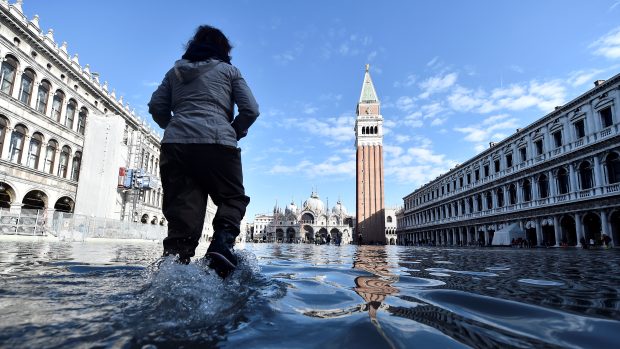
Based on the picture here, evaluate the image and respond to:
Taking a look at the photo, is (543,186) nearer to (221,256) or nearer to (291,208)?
(221,256)

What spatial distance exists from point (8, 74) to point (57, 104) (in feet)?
13.5

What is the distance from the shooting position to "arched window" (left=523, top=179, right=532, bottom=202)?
27.9 m

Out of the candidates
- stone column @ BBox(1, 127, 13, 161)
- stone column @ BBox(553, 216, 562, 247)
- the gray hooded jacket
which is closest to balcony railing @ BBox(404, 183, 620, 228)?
stone column @ BBox(553, 216, 562, 247)

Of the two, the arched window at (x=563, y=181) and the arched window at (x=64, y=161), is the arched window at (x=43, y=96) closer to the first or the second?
the arched window at (x=64, y=161)

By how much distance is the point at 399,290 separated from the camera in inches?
85.4

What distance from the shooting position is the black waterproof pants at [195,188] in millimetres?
2449

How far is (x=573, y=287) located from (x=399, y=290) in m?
1.22

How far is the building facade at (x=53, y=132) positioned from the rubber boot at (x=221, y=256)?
1622 cm

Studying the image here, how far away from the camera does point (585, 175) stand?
74.6 ft

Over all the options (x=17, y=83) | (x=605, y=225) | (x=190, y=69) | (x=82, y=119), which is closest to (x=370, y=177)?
(x=605, y=225)

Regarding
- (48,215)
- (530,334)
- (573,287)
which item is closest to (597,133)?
(573,287)

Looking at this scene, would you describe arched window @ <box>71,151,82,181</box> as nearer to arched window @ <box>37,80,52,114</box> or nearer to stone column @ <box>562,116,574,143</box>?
arched window @ <box>37,80,52,114</box>

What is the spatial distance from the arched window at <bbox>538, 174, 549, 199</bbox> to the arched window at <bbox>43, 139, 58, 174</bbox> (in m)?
33.7

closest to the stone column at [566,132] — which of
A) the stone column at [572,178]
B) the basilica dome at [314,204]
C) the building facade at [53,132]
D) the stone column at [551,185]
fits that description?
the stone column at [572,178]
